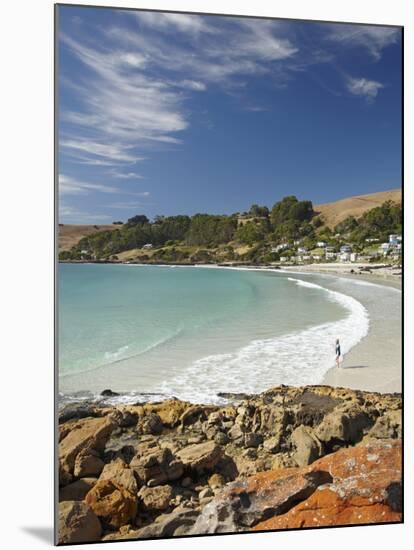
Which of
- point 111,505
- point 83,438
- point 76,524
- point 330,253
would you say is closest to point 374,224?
point 330,253

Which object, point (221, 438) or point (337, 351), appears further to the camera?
point (337, 351)

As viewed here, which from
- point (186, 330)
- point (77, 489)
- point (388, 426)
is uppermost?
point (186, 330)

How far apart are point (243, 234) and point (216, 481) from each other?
69.1 inches

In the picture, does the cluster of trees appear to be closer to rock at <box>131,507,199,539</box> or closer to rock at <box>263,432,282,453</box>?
rock at <box>263,432,282,453</box>

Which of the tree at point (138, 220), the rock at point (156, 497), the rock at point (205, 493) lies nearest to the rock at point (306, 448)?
the rock at point (205, 493)

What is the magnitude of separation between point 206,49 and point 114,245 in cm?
147

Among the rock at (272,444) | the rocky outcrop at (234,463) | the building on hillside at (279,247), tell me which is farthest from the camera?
the building on hillside at (279,247)

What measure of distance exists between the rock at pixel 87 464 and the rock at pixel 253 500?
2.36ft

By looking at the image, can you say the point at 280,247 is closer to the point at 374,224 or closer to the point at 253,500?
the point at 374,224

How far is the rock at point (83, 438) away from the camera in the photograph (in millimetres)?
3617

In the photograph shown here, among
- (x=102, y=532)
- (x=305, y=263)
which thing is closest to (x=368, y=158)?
(x=305, y=263)

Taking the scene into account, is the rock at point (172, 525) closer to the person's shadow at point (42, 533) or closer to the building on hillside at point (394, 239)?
the person's shadow at point (42, 533)

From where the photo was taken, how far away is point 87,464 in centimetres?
366

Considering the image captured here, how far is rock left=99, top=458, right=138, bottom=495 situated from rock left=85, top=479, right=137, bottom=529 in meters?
0.08
